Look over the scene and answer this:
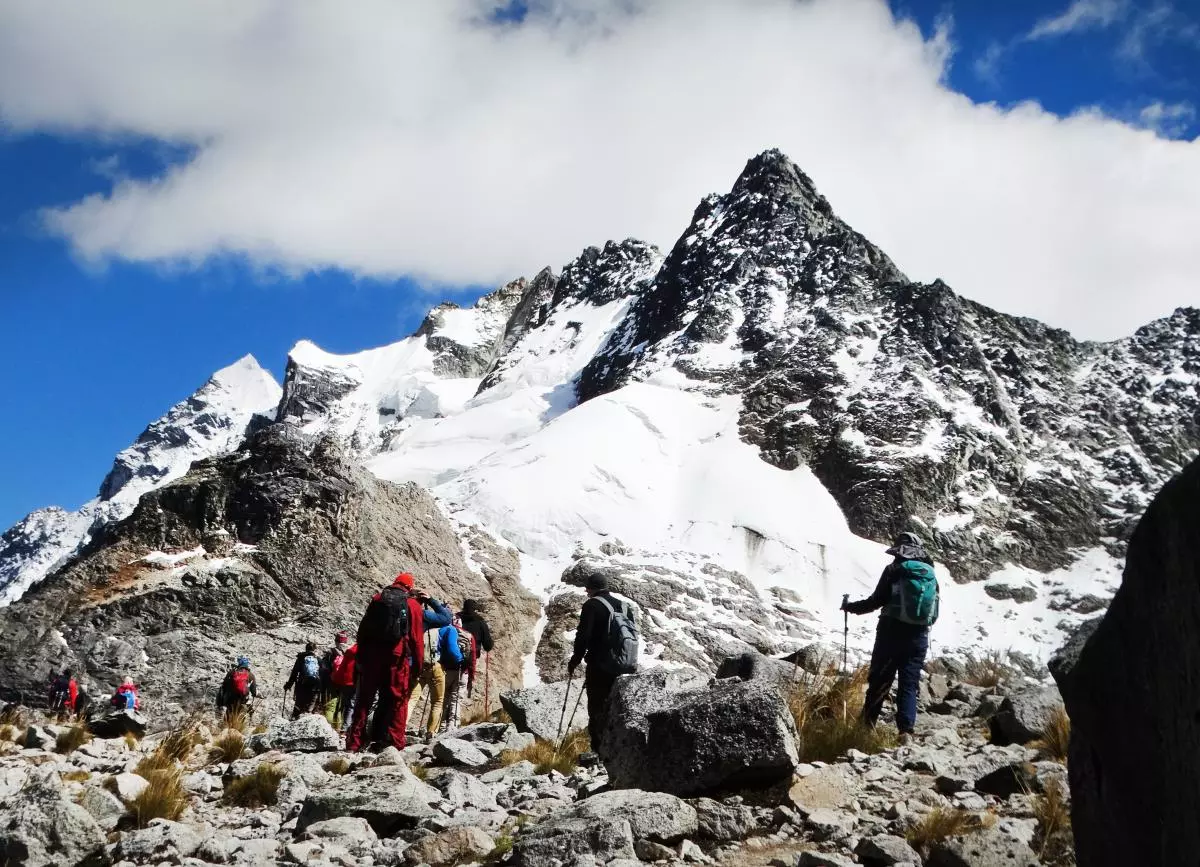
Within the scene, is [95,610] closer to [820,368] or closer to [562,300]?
[820,368]

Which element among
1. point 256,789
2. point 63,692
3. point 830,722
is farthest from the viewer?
point 63,692

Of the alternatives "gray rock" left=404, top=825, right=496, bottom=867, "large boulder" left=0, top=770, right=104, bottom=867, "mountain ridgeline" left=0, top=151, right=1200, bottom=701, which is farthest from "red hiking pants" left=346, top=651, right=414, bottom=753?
"mountain ridgeline" left=0, top=151, right=1200, bottom=701

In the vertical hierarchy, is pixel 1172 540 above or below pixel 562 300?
below

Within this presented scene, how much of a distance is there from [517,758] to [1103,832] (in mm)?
6092

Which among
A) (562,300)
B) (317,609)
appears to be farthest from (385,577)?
(562,300)

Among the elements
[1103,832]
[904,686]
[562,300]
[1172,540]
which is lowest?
[1103,832]

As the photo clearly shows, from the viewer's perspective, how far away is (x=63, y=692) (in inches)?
869

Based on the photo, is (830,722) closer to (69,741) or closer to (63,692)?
(69,741)

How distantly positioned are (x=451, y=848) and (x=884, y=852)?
221cm

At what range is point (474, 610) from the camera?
15.8 m

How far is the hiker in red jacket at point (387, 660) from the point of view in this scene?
30.9 ft

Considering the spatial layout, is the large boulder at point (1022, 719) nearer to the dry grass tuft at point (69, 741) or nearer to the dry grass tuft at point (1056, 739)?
the dry grass tuft at point (1056, 739)

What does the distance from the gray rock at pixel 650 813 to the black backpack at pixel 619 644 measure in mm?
4039

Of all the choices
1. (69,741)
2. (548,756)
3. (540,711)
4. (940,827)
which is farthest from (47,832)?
(540,711)
